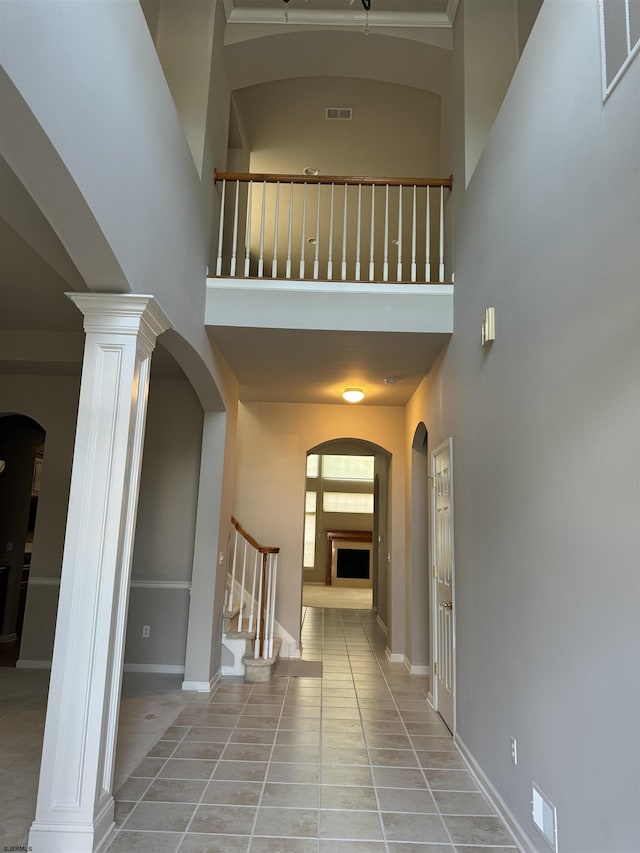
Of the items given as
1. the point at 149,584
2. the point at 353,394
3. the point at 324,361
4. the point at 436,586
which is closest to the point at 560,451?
the point at 436,586

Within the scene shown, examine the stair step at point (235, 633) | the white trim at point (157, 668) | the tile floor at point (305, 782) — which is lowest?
the tile floor at point (305, 782)

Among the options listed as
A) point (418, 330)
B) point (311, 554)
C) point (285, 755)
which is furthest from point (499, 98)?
point (311, 554)

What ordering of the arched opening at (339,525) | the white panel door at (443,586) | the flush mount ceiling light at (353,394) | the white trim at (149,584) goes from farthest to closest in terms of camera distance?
the arched opening at (339,525), the flush mount ceiling light at (353,394), the white trim at (149,584), the white panel door at (443,586)

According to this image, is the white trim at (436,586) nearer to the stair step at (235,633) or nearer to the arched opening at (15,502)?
the stair step at (235,633)

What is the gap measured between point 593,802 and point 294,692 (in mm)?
3430

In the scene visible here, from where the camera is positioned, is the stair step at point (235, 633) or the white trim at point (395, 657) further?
the white trim at point (395, 657)

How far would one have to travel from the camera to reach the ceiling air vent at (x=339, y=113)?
5812 millimetres

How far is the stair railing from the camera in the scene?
533cm

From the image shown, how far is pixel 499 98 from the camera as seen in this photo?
4.06m

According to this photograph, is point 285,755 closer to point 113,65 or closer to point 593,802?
point 593,802

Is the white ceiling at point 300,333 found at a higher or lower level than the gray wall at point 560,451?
higher

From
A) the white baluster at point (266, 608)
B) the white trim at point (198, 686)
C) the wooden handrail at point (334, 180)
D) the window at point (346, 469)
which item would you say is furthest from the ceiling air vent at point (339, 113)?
the window at point (346, 469)

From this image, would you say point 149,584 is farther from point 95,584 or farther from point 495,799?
point 495,799

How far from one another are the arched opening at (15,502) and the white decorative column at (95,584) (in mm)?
4691
